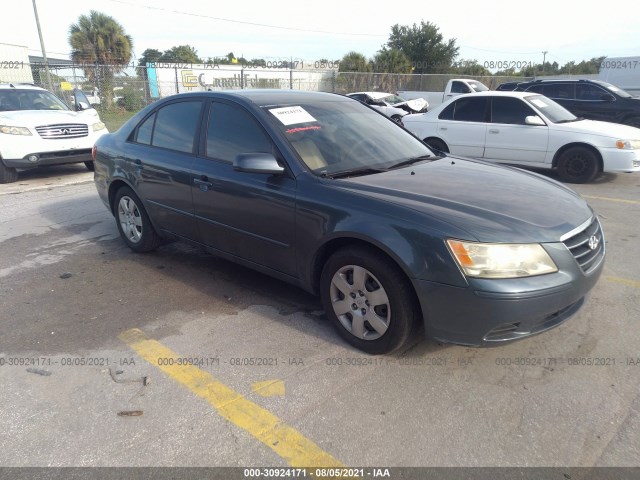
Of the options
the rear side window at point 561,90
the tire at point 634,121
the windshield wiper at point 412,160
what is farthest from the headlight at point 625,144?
the windshield wiper at point 412,160

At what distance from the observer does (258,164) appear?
329cm

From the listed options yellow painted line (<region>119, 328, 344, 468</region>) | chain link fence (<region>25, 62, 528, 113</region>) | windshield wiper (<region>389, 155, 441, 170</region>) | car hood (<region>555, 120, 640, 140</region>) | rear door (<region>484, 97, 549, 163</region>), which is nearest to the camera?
yellow painted line (<region>119, 328, 344, 468</region>)

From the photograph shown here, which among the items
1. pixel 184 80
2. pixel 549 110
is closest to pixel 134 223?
pixel 549 110

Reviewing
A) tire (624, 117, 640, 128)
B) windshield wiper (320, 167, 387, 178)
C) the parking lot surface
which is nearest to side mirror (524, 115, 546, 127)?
the parking lot surface

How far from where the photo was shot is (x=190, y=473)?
2250 millimetres

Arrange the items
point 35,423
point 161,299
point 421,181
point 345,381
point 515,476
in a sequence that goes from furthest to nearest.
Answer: point 161,299
point 421,181
point 345,381
point 35,423
point 515,476

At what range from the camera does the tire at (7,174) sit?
28.3 ft

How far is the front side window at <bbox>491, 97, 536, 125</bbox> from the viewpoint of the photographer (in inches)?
332

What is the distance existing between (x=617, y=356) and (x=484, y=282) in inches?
49.7

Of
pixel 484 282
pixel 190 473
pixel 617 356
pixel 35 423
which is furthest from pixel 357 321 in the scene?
pixel 35 423

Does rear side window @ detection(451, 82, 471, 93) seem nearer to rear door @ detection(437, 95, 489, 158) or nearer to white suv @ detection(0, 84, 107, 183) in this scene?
rear door @ detection(437, 95, 489, 158)

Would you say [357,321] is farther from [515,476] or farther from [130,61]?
[130,61]

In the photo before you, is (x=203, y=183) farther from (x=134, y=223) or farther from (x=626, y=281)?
(x=626, y=281)

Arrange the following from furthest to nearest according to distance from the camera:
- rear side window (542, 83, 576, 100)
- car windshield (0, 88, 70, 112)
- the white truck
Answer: the white truck
rear side window (542, 83, 576, 100)
car windshield (0, 88, 70, 112)
